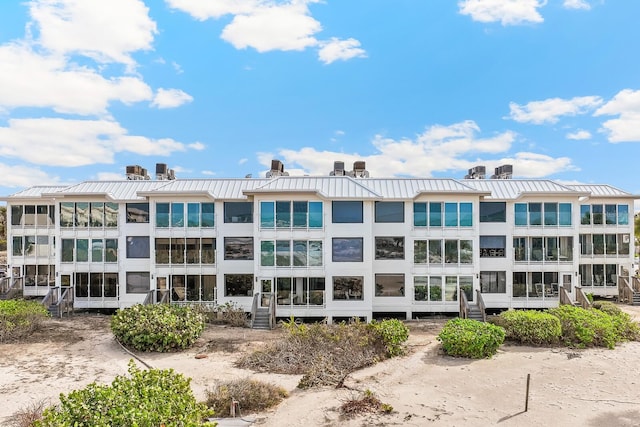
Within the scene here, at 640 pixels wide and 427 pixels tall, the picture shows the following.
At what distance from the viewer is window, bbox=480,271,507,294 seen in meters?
25.3

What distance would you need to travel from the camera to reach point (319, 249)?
2322 cm

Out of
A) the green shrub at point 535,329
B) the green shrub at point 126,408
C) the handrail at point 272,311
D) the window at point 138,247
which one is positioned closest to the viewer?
the green shrub at point 126,408

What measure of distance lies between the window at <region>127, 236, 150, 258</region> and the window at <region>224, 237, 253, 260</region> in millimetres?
5241

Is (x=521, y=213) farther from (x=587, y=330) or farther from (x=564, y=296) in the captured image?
(x=587, y=330)

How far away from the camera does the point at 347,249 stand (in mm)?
23172

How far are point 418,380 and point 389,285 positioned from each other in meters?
9.72

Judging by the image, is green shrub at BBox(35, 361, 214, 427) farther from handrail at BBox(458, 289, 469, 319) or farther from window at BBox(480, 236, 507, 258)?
window at BBox(480, 236, 507, 258)

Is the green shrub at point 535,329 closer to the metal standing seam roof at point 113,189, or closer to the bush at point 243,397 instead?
the bush at point 243,397

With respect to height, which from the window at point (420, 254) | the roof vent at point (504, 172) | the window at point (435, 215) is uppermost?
the roof vent at point (504, 172)

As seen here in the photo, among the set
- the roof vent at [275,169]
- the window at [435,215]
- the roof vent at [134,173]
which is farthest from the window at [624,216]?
the roof vent at [134,173]

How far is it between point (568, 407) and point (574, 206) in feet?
54.6

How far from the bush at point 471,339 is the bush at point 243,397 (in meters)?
7.97

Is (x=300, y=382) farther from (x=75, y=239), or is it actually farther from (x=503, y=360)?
(x=75, y=239)

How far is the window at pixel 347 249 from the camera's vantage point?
910 inches
